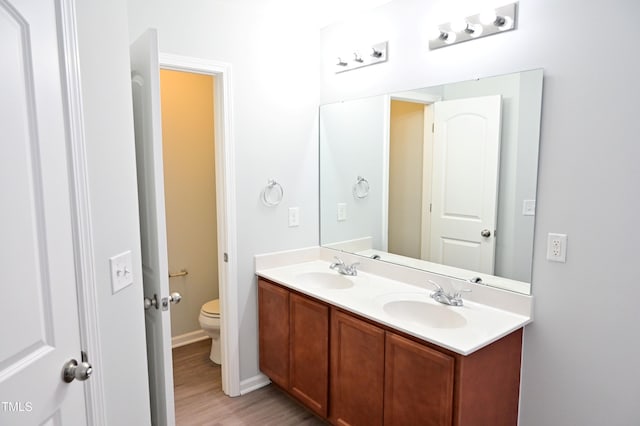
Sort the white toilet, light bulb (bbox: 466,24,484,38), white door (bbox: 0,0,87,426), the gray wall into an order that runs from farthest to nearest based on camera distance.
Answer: the white toilet, light bulb (bbox: 466,24,484,38), the gray wall, white door (bbox: 0,0,87,426)

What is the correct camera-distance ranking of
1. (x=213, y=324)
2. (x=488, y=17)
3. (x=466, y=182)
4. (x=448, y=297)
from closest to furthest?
(x=488, y=17)
(x=448, y=297)
(x=466, y=182)
(x=213, y=324)

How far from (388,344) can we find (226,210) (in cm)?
133

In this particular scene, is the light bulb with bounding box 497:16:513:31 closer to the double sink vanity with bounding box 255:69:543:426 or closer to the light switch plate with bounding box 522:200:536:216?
the double sink vanity with bounding box 255:69:543:426

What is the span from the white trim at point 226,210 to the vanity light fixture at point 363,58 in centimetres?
76

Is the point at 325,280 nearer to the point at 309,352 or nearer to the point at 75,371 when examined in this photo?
the point at 309,352

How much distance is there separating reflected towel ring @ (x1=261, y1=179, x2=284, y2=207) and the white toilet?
1.01 metres

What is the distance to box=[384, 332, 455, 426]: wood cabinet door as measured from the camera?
161 centimetres

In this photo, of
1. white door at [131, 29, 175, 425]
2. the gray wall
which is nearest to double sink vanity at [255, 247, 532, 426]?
the gray wall

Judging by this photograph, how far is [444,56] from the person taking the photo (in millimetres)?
2184

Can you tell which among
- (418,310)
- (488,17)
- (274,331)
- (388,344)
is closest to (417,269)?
(418,310)

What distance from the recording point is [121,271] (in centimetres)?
145

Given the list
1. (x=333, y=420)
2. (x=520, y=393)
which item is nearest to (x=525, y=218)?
(x=520, y=393)

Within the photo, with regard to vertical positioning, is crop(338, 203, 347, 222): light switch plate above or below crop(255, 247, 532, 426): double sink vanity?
above

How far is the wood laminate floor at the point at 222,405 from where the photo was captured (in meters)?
2.44
